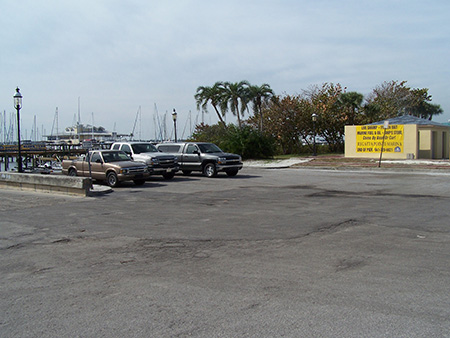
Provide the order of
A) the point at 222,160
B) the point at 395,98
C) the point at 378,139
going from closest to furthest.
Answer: the point at 222,160 → the point at 378,139 → the point at 395,98

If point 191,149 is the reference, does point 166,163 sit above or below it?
below

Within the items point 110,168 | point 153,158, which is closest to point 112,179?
point 110,168

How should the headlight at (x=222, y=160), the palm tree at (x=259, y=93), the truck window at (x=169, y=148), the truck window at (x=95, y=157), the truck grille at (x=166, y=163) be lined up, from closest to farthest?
1. the truck window at (x=95, y=157)
2. the truck grille at (x=166, y=163)
3. the headlight at (x=222, y=160)
4. the truck window at (x=169, y=148)
5. the palm tree at (x=259, y=93)

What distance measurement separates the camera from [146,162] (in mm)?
20891

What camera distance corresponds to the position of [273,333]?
4.29 metres

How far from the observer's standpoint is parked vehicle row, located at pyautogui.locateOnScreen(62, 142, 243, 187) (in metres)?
18.8

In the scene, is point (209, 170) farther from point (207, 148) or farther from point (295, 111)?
point (295, 111)

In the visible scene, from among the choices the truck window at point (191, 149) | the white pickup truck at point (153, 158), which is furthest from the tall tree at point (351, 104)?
the white pickup truck at point (153, 158)

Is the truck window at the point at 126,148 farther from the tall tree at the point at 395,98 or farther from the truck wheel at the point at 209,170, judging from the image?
the tall tree at the point at 395,98

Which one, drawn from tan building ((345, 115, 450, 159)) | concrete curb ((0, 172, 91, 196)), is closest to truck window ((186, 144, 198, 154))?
concrete curb ((0, 172, 91, 196))

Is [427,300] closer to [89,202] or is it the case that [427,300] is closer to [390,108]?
[89,202]

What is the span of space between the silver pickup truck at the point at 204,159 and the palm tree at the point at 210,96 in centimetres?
1851

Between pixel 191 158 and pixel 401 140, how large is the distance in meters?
17.3

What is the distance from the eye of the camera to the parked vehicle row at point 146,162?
18.8 metres
